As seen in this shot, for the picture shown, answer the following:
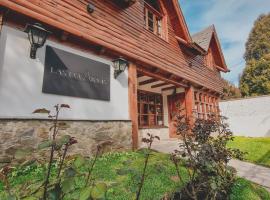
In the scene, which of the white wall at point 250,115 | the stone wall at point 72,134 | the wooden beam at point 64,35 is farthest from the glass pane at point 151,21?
the white wall at point 250,115

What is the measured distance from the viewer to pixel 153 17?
30.9ft

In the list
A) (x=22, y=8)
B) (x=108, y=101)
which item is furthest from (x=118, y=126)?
(x=22, y=8)

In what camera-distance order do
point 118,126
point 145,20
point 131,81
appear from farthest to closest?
1. point 145,20
2. point 131,81
3. point 118,126

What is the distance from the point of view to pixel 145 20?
8898mm

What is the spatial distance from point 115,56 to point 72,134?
10.1 feet

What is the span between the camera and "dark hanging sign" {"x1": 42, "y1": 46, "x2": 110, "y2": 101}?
5008mm

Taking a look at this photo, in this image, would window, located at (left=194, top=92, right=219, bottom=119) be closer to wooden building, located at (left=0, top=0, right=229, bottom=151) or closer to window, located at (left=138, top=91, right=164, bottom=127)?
wooden building, located at (left=0, top=0, right=229, bottom=151)

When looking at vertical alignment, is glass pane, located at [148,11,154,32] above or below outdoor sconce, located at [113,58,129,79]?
above

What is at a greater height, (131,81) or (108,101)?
(131,81)

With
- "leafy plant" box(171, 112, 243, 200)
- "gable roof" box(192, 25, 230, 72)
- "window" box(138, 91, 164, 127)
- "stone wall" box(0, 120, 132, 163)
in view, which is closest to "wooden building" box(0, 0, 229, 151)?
"window" box(138, 91, 164, 127)

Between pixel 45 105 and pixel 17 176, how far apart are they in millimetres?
1630

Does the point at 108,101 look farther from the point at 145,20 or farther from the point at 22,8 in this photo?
the point at 145,20

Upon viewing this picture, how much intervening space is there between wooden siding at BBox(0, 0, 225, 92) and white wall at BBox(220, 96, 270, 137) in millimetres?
7514

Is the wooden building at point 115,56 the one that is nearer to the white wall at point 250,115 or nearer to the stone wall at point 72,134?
the stone wall at point 72,134
